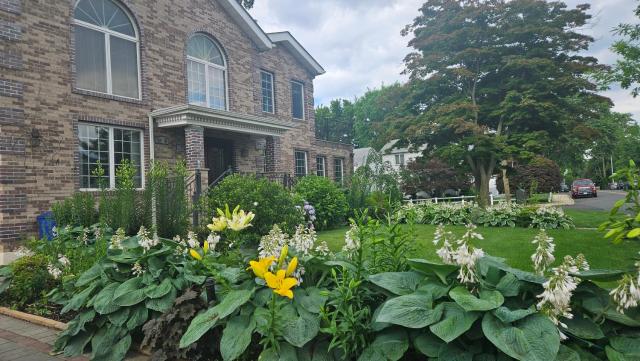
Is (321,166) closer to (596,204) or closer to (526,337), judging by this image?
(596,204)

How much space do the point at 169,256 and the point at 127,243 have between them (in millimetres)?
624

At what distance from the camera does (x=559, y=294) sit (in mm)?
1808

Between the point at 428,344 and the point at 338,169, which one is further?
the point at 338,169

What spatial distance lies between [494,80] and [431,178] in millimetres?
8863

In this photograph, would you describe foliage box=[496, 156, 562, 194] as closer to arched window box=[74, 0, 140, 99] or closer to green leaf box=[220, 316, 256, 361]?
arched window box=[74, 0, 140, 99]

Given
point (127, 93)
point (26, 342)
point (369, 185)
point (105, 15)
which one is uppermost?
point (105, 15)

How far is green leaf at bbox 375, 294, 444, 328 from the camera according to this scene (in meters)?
1.95

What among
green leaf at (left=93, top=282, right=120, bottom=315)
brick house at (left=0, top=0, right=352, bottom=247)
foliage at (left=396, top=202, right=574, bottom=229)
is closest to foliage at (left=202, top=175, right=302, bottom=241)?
brick house at (left=0, top=0, right=352, bottom=247)

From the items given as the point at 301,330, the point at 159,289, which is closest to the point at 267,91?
the point at 159,289

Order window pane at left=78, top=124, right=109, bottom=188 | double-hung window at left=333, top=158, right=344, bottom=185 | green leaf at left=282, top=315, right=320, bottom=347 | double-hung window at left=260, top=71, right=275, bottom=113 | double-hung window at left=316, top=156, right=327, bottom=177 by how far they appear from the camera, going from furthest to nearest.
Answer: double-hung window at left=333, top=158, right=344, bottom=185 → double-hung window at left=316, top=156, right=327, bottom=177 → double-hung window at left=260, top=71, right=275, bottom=113 → window pane at left=78, top=124, right=109, bottom=188 → green leaf at left=282, top=315, right=320, bottom=347

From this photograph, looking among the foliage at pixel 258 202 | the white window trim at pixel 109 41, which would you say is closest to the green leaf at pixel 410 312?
the foliage at pixel 258 202

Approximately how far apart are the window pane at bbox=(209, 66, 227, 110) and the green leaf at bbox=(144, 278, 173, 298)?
10.6 metres

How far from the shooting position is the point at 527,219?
400 inches

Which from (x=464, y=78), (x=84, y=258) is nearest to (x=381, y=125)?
(x=464, y=78)
